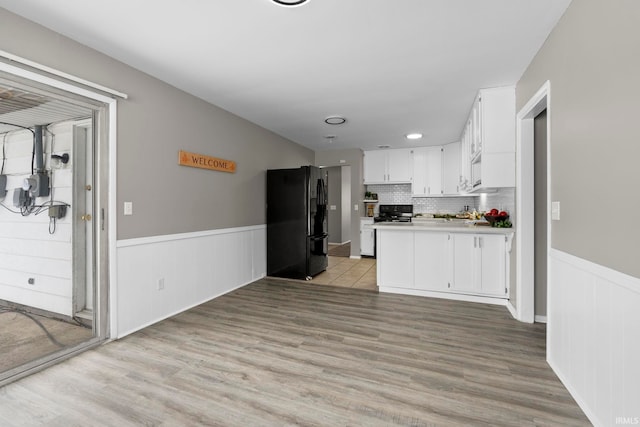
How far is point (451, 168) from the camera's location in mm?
6145

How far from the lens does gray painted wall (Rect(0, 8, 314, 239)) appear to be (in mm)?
2188

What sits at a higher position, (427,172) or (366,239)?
(427,172)

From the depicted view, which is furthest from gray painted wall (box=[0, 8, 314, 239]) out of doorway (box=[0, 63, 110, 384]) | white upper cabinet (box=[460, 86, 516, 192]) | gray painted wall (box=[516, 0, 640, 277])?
gray painted wall (box=[516, 0, 640, 277])

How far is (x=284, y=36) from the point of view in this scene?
2256 millimetres

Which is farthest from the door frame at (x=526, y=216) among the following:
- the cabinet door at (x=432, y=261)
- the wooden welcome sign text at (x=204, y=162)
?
the wooden welcome sign text at (x=204, y=162)

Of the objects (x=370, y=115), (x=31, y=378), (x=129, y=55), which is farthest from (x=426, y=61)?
(x=31, y=378)

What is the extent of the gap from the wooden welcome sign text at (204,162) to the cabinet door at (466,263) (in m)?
3.02

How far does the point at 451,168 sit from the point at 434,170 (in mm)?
338

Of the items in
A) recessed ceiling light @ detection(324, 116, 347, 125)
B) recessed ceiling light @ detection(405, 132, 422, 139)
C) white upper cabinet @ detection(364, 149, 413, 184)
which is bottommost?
white upper cabinet @ detection(364, 149, 413, 184)

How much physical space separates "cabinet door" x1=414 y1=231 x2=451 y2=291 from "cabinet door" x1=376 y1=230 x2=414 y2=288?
0.09m

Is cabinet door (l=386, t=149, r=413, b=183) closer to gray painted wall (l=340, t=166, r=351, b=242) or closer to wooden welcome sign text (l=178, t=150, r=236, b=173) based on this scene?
gray painted wall (l=340, t=166, r=351, b=242)

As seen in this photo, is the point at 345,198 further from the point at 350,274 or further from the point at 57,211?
the point at 57,211

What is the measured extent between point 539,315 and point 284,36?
3.48 metres

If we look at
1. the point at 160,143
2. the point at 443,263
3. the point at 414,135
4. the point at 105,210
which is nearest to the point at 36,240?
the point at 105,210
